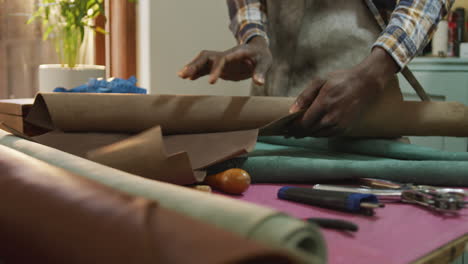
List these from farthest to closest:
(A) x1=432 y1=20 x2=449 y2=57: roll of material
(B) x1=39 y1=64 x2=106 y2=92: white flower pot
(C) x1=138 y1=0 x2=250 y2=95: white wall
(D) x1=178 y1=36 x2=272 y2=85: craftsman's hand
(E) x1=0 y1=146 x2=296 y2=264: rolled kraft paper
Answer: (A) x1=432 y1=20 x2=449 y2=57: roll of material
(C) x1=138 y1=0 x2=250 y2=95: white wall
(B) x1=39 y1=64 x2=106 y2=92: white flower pot
(D) x1=178 y1=36 x2=272 y2=85: craftsman's hand
(E) x1=0 y1=146 x2=296 y2=264: rolled kraft paper

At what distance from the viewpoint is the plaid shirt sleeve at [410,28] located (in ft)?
3.03

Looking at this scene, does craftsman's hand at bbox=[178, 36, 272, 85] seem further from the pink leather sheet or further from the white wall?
the white wall

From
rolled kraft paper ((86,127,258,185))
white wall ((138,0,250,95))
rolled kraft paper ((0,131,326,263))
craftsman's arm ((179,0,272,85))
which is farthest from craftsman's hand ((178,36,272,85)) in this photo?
white wall ((138,0,250,95))

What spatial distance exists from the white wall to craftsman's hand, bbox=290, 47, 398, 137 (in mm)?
1594

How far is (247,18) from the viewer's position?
4.11 ft

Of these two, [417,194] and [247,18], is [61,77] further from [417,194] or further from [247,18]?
[417,194]

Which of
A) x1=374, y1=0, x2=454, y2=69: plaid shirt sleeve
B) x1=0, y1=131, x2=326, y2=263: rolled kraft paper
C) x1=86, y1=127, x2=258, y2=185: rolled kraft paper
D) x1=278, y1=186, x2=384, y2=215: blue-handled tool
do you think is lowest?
x1=278, y1=186, x2=384, y2=215: blue-handled tool

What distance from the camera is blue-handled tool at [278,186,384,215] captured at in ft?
1.67

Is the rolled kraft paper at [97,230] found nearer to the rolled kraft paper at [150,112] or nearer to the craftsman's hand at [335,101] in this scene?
the rolled kraft paper at [150,112]

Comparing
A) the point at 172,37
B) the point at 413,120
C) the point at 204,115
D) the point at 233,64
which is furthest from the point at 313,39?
the point at 172,37

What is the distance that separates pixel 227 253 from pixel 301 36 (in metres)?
1.08

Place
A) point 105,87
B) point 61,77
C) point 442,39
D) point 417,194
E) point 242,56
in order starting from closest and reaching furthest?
point 417,194
point 242,56
point 105,87
point 61,77
point 442,39

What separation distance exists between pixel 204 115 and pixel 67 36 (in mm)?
1368

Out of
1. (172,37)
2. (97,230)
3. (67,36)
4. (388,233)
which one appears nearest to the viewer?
(97,230)
